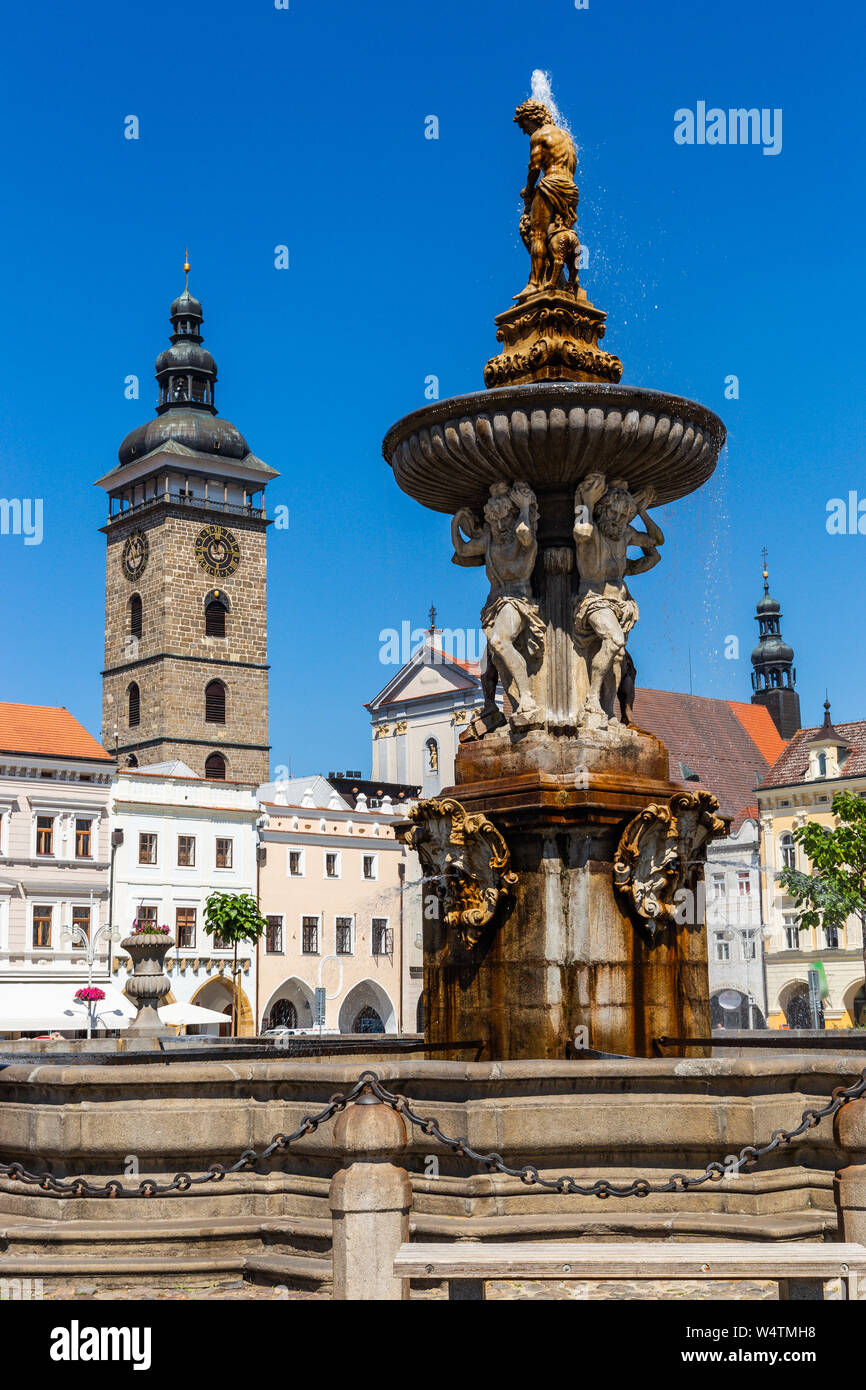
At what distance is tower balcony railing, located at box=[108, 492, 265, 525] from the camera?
90062 millimetres

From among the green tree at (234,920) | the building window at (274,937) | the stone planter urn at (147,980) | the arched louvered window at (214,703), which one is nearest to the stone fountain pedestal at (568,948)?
the stone planter urn at (147,980)

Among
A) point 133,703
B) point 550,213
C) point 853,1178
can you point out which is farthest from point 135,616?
point 853,1178

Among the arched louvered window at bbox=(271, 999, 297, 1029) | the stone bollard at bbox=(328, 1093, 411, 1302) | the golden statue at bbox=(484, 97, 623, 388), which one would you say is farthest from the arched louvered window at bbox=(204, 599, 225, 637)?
the stone bollard at bbox=(328, 1093, 411, 1302)

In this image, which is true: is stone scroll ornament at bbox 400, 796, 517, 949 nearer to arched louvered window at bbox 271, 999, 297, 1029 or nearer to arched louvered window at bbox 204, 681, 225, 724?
arched louvered window at bbox 271, 999, 297, 1029

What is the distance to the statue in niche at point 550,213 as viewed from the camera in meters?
11.9

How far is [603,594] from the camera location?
11148 mm

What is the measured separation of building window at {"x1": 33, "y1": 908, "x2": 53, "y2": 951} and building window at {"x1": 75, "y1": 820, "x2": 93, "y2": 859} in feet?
7.14

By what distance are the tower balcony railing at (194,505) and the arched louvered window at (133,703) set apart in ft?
32.3

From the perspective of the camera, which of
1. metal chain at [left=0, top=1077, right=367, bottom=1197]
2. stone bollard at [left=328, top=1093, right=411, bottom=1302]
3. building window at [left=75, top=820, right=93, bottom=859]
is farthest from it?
building window at [left=75, top=820, right=93, bottom=859]

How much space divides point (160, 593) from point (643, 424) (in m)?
79.5

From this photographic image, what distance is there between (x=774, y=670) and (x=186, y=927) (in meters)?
48.6

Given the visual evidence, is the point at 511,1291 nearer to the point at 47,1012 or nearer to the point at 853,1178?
the point at 853,1178
